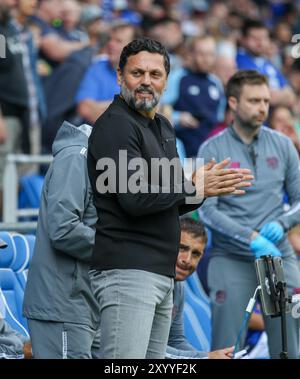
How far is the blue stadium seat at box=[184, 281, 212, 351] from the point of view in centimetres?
723

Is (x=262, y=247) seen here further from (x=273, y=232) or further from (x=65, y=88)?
(x=65, y=88)

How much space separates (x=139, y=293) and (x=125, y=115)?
805 millimetres

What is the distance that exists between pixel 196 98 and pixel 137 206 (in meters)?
6.36

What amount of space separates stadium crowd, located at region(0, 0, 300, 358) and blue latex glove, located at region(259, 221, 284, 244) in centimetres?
67

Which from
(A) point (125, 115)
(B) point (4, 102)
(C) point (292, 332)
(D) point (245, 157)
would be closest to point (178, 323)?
(C) point (292, 332)

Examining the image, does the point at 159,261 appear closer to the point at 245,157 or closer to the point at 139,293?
the point at 139,293

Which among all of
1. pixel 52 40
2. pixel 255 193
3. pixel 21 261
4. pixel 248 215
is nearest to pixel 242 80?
pixel 255 193

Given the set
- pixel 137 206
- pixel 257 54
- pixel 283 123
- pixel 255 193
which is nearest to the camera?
pixel 137 206

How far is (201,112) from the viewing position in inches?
417

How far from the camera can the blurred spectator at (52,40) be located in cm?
1101

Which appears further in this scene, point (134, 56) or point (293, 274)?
point (293, 274)

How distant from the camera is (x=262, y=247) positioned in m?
6.59

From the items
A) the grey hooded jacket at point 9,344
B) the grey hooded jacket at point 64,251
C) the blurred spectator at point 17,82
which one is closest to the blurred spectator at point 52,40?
the blurred spectator at point 17,82
